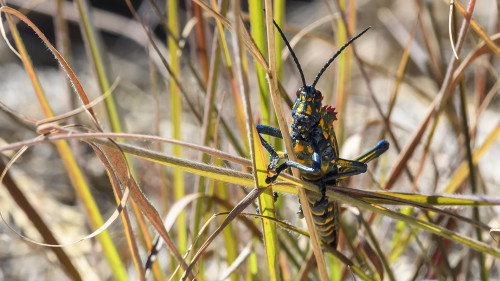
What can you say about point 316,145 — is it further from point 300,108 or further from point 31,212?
point 31,212

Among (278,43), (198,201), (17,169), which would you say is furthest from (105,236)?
(17,169)

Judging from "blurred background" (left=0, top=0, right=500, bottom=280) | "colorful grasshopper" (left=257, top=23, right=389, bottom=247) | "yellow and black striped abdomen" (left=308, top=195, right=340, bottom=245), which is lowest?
"yellow and black striped abdomen" (left=308, top=195, right=340, bottom=245)

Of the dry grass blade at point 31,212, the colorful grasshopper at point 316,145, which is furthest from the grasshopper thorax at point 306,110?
the dry grass blade at point 31,212

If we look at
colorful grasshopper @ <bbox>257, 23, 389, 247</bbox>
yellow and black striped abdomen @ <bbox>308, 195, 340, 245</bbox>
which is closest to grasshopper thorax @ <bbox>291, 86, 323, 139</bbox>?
colorful grasshopper @ <bbox>257, 23, 389, 247</bbox>

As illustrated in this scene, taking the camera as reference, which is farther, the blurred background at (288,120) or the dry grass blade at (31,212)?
the blurred background at (288,120)

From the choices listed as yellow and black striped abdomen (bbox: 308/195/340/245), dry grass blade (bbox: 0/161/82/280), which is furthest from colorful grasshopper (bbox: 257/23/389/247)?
dry grass blade (bbox: 0/161/82/280)

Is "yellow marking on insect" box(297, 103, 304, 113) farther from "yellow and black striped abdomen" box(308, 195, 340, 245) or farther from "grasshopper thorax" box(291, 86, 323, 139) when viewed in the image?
"yellow and black striped abdomen" box(308, 195, 340, 245)

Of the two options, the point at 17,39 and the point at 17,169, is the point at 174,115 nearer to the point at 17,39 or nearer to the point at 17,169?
the point at 17,39

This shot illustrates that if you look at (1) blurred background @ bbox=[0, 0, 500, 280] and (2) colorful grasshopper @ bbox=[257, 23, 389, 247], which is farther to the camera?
(1) blurred background @ bbox=[0, 0, 500, 280]

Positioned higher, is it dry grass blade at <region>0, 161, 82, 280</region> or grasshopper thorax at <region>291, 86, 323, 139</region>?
grasshopper thorax at <region>291, 86, 323, 139</region>

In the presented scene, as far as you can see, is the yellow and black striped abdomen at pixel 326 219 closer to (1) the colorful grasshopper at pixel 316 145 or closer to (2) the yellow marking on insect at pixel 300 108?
(1) the colorful grasshopper at pixel 316 145

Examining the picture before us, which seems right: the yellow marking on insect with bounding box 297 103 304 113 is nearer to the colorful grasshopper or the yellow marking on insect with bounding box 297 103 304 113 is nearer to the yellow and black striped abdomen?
the colorful grasshopper

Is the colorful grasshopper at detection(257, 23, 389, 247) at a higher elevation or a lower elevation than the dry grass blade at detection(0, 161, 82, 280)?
higher
